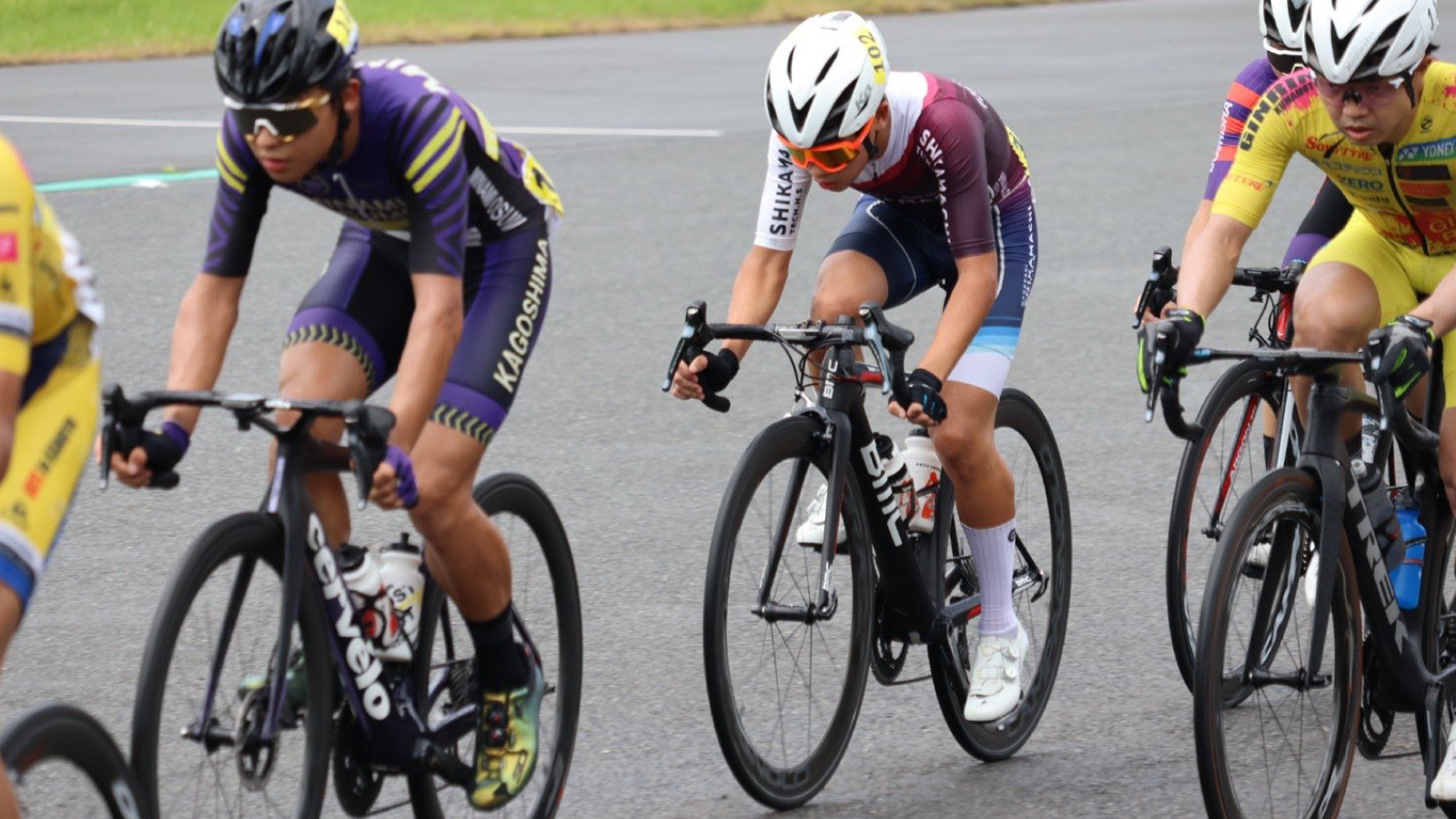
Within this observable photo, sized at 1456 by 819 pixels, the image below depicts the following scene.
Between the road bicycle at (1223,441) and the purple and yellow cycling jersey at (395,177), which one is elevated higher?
the purple and yellow cycling jersey at (395,177)

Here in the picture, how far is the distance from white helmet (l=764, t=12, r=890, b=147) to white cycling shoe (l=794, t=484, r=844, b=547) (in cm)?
79

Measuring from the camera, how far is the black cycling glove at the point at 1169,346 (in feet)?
14.0

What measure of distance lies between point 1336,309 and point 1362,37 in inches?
27.7

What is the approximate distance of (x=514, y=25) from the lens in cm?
2552

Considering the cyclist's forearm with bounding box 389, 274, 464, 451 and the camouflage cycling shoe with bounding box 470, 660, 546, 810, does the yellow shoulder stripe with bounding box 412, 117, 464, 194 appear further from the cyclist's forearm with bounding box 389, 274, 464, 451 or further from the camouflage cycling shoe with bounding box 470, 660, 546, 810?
the camouflage cycling shoe with bounding box 470, 660, 546, 810

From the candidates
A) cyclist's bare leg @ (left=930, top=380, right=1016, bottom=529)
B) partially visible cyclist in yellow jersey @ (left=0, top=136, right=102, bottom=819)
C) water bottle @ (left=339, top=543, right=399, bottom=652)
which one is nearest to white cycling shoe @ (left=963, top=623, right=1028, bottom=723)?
cyclist's bare leg @ (left=930, top=380, right=1016, bottom=529)

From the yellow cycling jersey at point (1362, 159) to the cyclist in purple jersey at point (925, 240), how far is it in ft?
1.86

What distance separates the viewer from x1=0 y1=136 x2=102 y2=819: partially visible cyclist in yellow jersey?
318 cm

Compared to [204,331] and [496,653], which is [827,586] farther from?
[204,331]

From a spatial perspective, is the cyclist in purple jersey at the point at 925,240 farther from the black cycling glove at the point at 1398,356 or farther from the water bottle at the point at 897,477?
the black cycling glove at the point at 1398,356

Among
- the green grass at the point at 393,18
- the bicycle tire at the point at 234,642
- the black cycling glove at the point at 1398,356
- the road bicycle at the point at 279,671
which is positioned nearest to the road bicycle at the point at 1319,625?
the black cycling glove at the point at 1398,356

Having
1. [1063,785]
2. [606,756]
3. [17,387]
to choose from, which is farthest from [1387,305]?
[17,387]

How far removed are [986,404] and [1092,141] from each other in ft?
37.6

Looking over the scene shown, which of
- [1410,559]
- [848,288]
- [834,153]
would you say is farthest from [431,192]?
[1410,559]
